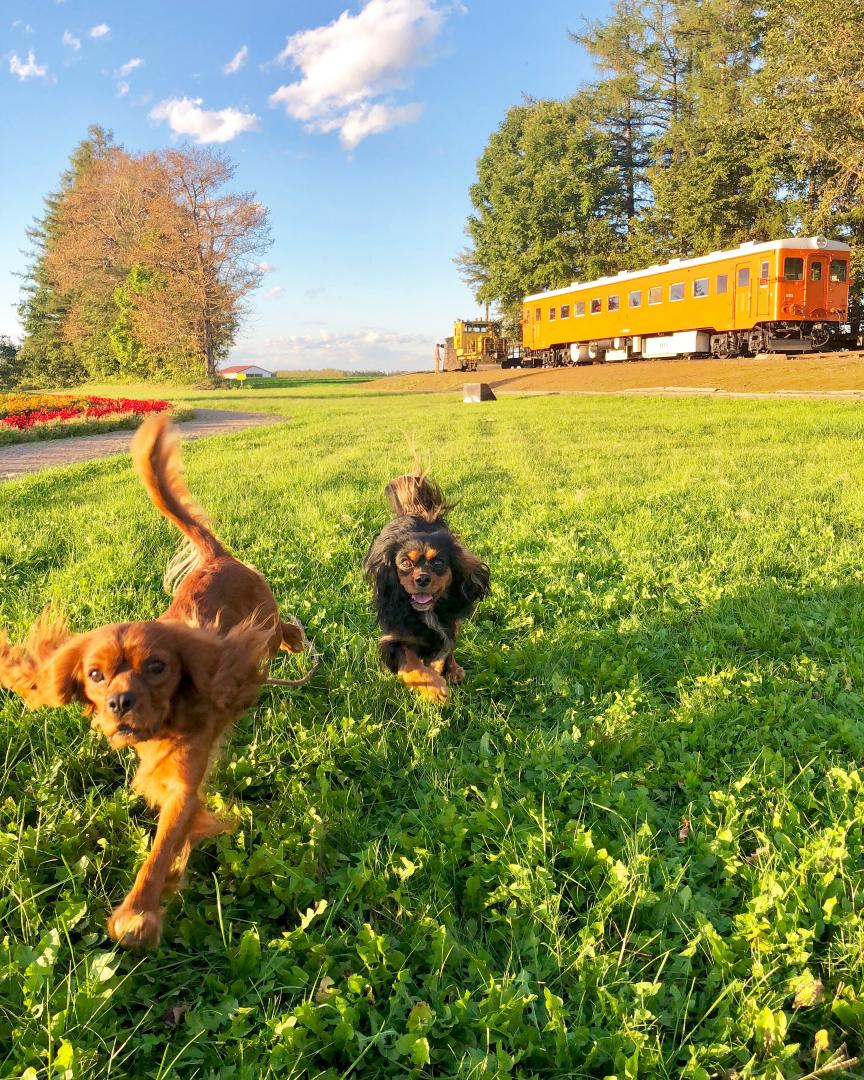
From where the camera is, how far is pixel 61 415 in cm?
1434

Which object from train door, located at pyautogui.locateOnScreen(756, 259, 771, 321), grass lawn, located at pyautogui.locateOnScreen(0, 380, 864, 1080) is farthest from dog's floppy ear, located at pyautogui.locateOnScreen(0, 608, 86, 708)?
train door, located at pyautogui.locateOnScreen(756, 259, 771, 321)

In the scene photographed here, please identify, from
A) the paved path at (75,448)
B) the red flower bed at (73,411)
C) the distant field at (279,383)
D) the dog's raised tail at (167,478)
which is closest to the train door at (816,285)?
the paved path at (75,448)

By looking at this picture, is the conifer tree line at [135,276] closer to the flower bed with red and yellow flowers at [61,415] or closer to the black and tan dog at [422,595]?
the flower bed with red and yellow flowers at [61,415]

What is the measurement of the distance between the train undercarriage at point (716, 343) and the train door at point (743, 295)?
0.48m

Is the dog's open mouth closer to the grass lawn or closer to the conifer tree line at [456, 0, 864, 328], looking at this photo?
the grass lawn

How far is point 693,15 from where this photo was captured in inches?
1374

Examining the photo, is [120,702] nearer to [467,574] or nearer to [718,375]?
[467,574]

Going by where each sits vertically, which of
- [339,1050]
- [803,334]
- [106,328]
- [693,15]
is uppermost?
[693,15]

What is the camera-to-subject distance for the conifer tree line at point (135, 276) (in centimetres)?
3534

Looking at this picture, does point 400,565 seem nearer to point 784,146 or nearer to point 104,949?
point 104,949

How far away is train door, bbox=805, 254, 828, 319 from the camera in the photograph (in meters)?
20.6

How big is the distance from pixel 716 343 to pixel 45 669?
27.0 meters

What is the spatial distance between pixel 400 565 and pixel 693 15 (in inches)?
1741

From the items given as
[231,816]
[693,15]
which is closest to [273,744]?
[231,816]
